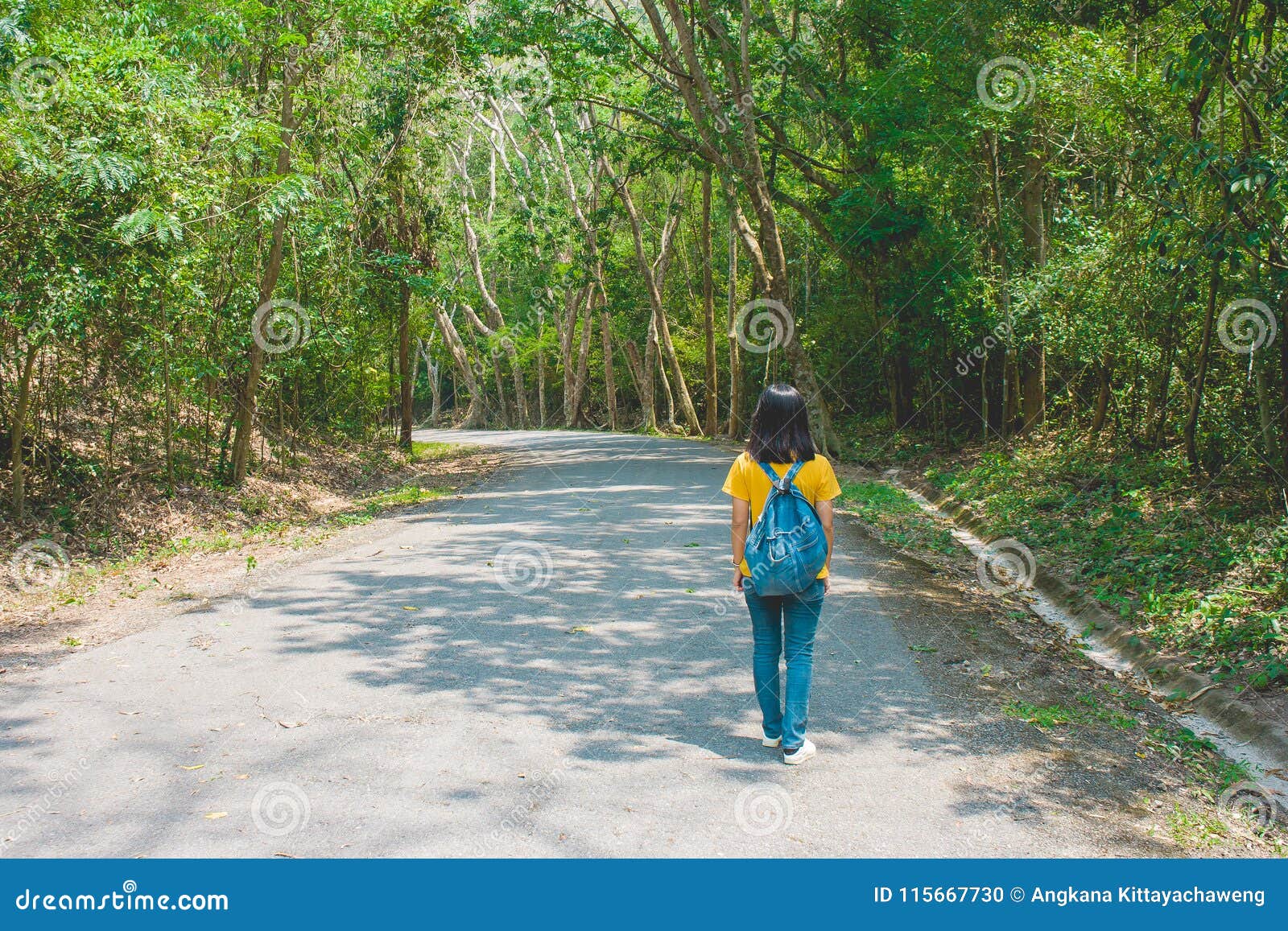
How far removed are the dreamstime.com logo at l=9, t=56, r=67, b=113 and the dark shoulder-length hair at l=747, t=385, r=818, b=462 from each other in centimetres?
702

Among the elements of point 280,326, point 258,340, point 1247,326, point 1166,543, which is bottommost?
point 1166,543

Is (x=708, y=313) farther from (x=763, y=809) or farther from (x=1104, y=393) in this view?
(x=763, y=809)

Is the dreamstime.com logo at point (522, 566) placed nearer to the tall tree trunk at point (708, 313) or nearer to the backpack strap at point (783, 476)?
the backpack strap at point (783, 476)

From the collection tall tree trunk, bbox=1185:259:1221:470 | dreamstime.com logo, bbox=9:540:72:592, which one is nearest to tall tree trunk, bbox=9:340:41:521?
dreamstime.com logo, bbox=9:540:72:592

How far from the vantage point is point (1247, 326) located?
936cm

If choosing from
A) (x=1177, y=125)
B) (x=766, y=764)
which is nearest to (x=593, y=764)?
(x=766, y=764)

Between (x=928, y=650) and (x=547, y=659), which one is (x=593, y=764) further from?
(x=928, y=650)

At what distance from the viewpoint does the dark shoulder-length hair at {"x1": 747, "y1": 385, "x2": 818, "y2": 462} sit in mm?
4910

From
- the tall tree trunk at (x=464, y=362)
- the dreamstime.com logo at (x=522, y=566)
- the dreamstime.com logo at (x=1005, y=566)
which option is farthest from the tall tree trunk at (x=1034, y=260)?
the tall tree trunk at (x=464, y=362)

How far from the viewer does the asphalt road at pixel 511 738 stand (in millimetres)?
4137

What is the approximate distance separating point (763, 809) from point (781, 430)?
1.75 meters

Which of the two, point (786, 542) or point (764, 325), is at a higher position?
point (764, 325)

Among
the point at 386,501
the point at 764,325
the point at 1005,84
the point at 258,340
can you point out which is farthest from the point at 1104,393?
the point at 258,340

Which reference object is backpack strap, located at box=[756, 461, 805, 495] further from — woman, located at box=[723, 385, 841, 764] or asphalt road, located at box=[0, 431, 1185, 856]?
asphalt road, located at box=[0, 431, 1185, 856]
